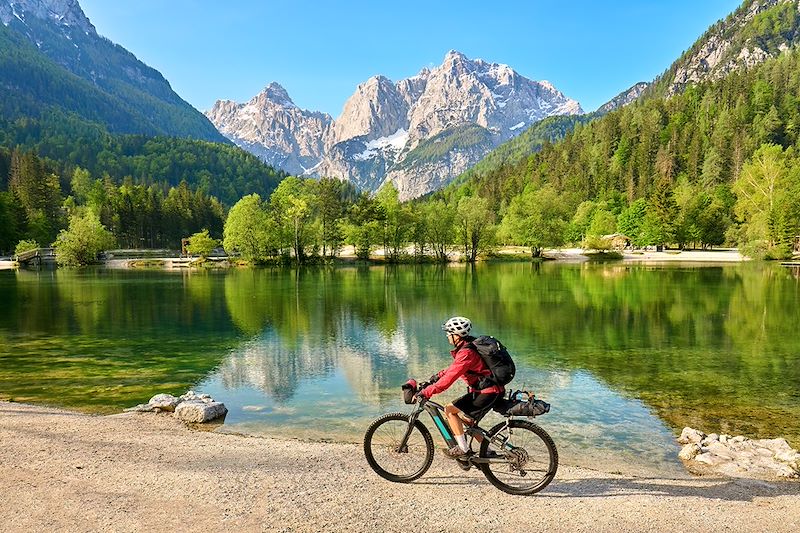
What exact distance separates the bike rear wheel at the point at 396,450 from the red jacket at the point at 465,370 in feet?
3.90

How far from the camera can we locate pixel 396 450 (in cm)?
1104

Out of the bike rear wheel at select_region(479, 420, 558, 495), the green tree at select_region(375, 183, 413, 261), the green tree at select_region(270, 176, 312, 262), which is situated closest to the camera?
the bike rear wheel at select_region(479, 420, 558, 495)

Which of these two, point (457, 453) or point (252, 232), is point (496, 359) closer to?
point (457, 453)

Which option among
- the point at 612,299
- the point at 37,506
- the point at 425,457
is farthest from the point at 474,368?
the point at 612,299

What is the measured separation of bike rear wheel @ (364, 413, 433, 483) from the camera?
1072cm

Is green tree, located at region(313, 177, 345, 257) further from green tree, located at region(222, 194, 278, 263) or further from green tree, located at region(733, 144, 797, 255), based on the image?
green tree, located at region(733, 144, 797, 255)

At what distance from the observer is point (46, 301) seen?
177 ft

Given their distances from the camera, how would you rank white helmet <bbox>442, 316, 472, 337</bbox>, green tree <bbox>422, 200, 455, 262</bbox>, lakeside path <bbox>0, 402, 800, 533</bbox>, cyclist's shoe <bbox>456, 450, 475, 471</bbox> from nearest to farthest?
lakeside path <bbox>0, 402, 800, 533</bbox>
white helmet <bbox>442, 316, 472, 337</bbox>
cyclist's shoe <bbox>456, 450, 475, 471</bbox>
green tree <bbox>422, 200, 455, 262</bbox>

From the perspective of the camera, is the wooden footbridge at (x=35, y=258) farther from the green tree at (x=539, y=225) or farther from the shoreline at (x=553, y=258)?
the green tree at (x=539, y=225)

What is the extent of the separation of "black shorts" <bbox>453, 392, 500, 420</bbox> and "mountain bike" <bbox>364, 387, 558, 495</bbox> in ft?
0.50

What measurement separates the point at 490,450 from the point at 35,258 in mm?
150201

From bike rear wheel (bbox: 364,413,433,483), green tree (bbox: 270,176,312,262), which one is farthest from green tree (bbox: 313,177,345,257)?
bike rear wheel (bbox: 364,413,433,483)

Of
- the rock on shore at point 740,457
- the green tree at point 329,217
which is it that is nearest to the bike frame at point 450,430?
the rock on shore at point 740,457

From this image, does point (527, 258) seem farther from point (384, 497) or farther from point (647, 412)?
point (384, 497)
